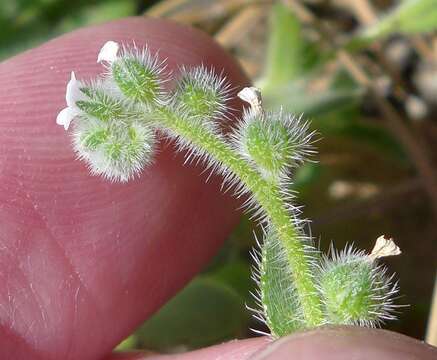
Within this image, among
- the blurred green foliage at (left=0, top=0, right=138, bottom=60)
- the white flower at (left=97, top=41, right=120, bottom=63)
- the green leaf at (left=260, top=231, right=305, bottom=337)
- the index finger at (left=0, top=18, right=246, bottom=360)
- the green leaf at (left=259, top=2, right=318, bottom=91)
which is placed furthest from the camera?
the blurred green foliage at (left=0, top=0, right=138, bottom=60)

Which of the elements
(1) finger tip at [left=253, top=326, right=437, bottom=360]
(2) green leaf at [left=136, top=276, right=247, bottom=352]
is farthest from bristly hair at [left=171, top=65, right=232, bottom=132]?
(2) green leaf at [left=136, top=276, right=247, bottom=352]

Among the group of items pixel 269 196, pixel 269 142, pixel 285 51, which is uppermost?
pixel 285 51

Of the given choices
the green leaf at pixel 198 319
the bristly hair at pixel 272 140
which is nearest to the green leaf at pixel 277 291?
the bristly hair at pixel 272 140

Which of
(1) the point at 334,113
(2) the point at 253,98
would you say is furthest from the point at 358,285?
(1) the point at 334,113

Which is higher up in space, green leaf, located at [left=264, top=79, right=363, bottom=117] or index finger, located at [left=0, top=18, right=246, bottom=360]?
green leaf, located at [left=264, top=79, right=363, bottom=117]

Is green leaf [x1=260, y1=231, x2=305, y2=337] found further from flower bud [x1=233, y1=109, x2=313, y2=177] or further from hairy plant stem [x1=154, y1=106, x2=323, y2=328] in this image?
flower bud [x1=233, y1=109, x2=313, y2=177]

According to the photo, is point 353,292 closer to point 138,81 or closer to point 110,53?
point 138,81

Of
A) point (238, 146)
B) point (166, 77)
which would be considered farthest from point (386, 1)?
point (238, 146)

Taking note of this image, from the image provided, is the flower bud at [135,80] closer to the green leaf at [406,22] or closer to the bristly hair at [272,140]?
the bristly hair at [272,140]
